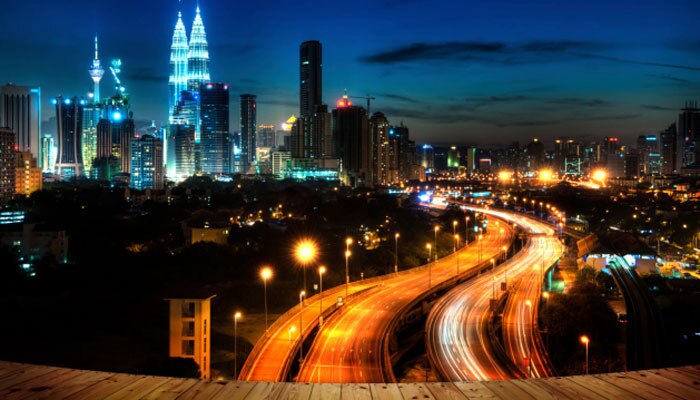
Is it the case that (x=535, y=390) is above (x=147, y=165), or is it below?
below

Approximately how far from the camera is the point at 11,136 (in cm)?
4091

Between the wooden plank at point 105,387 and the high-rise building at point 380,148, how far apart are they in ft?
269

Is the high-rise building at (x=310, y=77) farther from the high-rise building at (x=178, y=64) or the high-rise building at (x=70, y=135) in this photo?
the high-rise building at (x=70, y=135)

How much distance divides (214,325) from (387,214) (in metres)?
24.4

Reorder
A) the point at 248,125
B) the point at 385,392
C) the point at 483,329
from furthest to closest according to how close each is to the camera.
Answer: the point at 248,125 < the point at 483,329 < the point at 385,392

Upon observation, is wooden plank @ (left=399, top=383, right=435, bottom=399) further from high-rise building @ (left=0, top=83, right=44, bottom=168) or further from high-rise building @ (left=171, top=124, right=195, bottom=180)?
high-rise building @ (left=171, top=124, right=195, bottom=180)

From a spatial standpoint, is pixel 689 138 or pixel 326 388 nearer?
pixel 326 388

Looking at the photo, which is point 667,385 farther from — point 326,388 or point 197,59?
point 197,59

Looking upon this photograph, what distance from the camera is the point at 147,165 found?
6912cm

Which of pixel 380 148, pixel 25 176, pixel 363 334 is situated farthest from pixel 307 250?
pixel 380 148

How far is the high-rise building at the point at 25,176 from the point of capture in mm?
43575

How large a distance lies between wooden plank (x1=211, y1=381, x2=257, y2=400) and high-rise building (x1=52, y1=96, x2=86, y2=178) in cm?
9434

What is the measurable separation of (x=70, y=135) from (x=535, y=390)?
9612cm

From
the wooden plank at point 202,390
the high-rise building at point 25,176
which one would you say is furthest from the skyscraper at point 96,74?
the wooden plank at point 202,390
